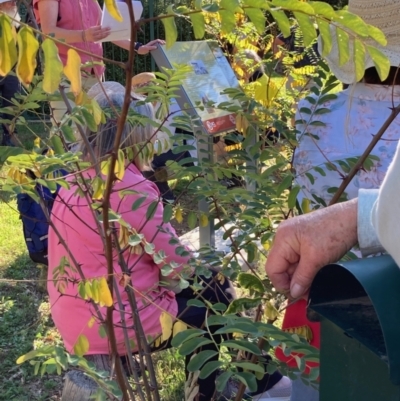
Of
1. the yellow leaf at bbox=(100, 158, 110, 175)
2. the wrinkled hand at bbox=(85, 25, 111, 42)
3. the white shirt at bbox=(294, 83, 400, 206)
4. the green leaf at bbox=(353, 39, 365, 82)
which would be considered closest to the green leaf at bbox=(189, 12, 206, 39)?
the green leaf at bbox=(353, 39, 365, 82)

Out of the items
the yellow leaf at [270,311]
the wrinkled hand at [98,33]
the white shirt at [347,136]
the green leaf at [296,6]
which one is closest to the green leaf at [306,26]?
the green leaf at [296,6]

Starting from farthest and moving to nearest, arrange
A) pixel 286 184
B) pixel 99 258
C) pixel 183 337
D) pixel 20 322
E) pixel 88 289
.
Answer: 1. pixel 20 322
2. pixel 99 258
3. pixel 286 184
4. pixel 88 289
5. pixel 183 337

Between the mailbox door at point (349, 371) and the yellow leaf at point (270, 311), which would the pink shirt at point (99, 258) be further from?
the mailbox door at point (349, 371)

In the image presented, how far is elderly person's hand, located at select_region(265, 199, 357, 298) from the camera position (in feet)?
3.65

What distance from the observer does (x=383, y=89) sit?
72.6 inches

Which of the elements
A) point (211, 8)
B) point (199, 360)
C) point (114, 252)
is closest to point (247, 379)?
point (199, 360)

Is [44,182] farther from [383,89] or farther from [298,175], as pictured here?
[383,89]

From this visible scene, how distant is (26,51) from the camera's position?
0.88 metres

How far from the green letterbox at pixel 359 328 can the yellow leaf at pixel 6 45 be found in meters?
0.51

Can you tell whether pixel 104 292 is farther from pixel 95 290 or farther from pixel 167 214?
pixel 167 214

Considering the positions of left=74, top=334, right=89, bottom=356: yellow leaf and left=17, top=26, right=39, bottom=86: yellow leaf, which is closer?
left=17, top=26, right=39, bottom=86: yellow leaf

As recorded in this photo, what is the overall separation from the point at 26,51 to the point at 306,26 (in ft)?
1.40

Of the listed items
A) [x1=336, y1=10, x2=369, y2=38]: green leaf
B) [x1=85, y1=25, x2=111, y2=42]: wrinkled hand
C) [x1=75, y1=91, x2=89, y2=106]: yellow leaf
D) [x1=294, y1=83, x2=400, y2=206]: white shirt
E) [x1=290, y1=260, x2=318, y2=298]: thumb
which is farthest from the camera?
[x1=85, y1=25, x2=111, y2=42]: wrinkled hand

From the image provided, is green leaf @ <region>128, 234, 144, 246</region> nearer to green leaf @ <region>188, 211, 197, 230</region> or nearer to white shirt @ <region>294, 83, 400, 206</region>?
green leaf @ <region>188, 211, 197, 230</region>
